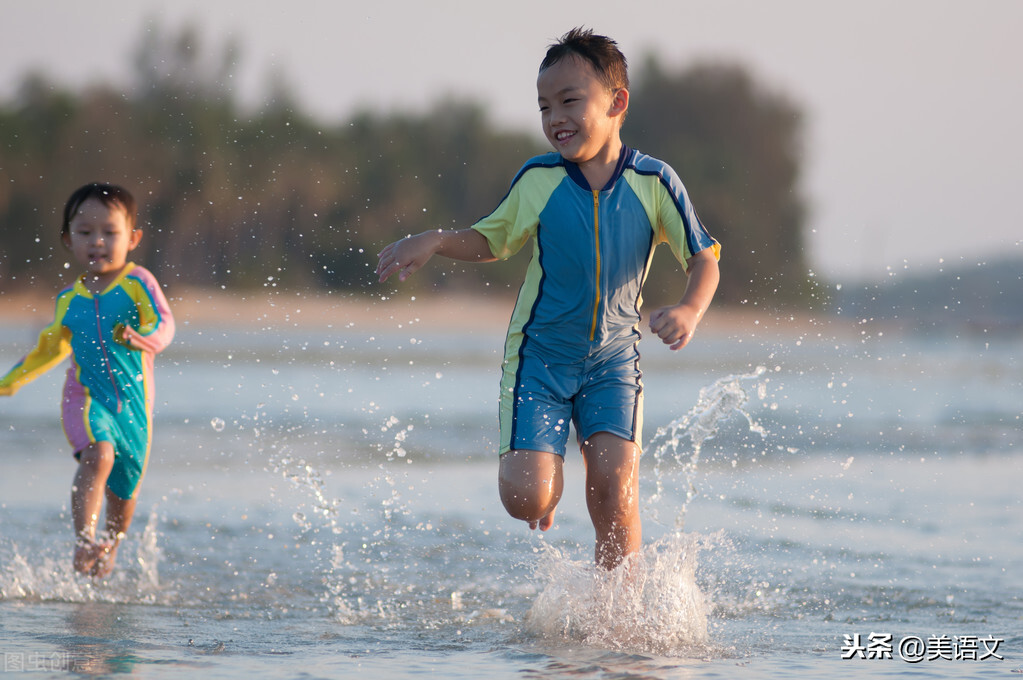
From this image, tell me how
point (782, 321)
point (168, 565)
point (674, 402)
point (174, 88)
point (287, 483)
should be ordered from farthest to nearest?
point (782, 321) < point (174, 88) < point (674, 402) < point (287, 483) < point (168, 565)

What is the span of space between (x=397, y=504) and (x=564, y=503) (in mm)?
910

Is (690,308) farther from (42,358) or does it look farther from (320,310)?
→ (320,310)

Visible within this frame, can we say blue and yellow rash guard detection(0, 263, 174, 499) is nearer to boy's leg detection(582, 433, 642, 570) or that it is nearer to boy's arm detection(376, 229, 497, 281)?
boy's arm detection(376, 229, 497, 281)

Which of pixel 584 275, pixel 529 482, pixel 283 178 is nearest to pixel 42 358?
pixel 529 482

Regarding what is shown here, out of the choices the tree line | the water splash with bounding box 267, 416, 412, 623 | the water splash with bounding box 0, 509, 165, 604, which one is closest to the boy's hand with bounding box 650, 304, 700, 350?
the water splash with bounding box 267, 416, 412, 623

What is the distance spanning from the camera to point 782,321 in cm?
4572

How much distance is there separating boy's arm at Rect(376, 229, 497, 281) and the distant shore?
28.5 m

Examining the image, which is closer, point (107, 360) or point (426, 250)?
point (426, 250)

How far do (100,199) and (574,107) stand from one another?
203cm

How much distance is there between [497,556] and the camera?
5457 millimetres

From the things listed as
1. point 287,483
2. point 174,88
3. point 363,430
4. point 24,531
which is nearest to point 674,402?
point 363,430

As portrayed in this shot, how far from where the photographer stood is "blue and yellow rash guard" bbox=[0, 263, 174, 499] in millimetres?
4695

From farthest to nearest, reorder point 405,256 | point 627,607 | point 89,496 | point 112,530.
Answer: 1. point 112,530
2. point 89,496
3. point 627,607
4. point 405,256

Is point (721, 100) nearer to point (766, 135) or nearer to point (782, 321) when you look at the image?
point (766, 135)
